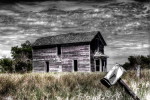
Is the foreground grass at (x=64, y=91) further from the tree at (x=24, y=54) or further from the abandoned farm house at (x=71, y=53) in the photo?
the tree at (x=24, y=54)

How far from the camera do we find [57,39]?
53.3 ft

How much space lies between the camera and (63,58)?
1562cm

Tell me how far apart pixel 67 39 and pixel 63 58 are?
116cm

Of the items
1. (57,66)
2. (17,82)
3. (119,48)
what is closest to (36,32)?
(57,66)

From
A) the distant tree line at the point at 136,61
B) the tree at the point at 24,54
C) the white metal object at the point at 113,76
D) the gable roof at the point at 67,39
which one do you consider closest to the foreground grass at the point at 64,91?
the white metal object at the point at 113,76

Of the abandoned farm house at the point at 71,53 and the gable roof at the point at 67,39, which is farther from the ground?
the gable roof at the point at 67,39

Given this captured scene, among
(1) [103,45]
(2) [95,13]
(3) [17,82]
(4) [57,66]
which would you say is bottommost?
(4) [57,66]

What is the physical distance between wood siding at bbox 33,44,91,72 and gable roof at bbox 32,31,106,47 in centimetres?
36

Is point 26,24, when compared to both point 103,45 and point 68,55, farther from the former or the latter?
point 103,45

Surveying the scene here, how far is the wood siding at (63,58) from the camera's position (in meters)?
14.8

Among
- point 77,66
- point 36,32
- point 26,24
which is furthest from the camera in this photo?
point 36,32

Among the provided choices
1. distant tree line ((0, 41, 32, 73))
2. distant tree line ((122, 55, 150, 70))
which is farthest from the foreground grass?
distant tree line ((122, 55, 150, 70))

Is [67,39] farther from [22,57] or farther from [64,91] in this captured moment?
[64,91]

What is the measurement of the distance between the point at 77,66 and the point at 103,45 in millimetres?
2336
